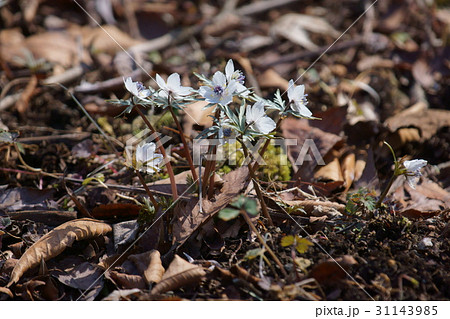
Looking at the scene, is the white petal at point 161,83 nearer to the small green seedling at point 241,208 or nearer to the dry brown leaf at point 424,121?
the small green seedling at point 241,208

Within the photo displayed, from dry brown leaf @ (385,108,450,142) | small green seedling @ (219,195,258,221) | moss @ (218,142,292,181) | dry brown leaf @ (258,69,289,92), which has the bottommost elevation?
dry brown leaf @ (385,108,450,142)

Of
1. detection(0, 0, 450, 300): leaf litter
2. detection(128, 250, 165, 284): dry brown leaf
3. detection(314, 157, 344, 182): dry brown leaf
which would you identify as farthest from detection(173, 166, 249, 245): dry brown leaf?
detection(314, 157, 344, 182): dry brown leaf

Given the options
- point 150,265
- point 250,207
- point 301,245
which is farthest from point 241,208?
point 150,265

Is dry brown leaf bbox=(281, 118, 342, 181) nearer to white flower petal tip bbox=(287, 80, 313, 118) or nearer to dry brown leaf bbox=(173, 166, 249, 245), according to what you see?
dry brown leaf bbox=(173, 166, 249, 245)

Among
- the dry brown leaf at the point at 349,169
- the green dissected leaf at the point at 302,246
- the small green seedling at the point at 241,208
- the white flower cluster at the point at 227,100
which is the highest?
the white flower cluster at the point at 227,100

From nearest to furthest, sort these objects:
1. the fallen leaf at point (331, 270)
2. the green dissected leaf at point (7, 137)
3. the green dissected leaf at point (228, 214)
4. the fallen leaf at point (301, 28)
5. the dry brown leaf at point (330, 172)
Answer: the green dissected leaf at point (228, 214), the fallen leaf at point (331, 270), the green dissected leaf at point (7, 137), the dry brown leaf at point (330, 172), the fallen leaf at point (301, 28)

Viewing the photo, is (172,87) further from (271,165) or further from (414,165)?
(414,165)

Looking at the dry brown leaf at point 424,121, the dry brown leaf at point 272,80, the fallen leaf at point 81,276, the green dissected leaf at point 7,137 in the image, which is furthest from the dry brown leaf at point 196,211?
the dry brown leaf at point 272,80
